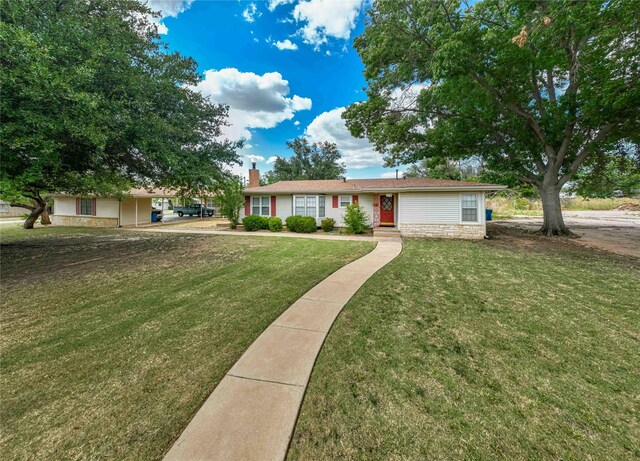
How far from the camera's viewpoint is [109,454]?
1759 millimetres

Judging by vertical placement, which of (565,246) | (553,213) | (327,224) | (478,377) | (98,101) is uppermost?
(98,101)

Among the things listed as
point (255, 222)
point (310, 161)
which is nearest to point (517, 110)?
point (255, 222)

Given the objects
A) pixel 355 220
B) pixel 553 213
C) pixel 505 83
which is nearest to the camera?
pixel 505 83

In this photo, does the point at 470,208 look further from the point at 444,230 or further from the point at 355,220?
the point at 355,220

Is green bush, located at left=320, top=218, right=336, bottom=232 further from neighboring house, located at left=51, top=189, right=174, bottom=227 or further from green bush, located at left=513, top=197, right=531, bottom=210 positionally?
green bush, located at left=513, top=197, right=531, bottom=210

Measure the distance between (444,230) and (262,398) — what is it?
12.5m

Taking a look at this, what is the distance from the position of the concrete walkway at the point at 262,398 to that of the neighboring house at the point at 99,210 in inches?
759

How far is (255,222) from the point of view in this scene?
15.7 m

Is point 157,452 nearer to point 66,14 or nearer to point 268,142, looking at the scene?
point 66,14

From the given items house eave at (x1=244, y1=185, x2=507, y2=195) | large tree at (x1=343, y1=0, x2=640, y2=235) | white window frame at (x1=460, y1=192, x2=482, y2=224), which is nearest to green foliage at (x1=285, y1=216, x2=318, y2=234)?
house eave at (x1=244, y1=185, x2=507, y2=195)

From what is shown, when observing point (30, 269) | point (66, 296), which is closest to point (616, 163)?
point (66, 296)

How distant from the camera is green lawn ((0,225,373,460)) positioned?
1.96m

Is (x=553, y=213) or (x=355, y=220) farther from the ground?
(x=553, y=213)

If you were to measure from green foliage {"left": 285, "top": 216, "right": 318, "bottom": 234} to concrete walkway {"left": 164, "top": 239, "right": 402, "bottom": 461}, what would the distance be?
10.7 metres
